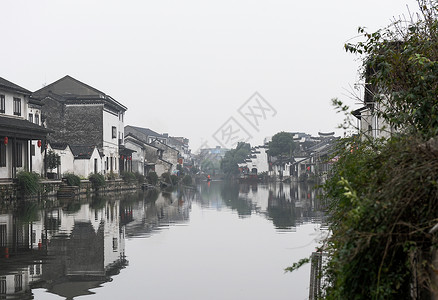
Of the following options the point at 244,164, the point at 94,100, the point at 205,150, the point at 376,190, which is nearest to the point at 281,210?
the point at 376,190

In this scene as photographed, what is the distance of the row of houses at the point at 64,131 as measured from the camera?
31.8 meters

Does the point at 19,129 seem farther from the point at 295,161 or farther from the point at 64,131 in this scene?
the point at 295,161

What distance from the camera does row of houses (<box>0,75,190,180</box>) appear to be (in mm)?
31828

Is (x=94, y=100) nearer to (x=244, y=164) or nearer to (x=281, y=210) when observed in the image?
(x=281, y=210)

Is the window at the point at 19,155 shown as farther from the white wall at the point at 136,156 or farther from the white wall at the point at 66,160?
the white wall at the point at 136,156

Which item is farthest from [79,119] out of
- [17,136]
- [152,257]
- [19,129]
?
[152,257]

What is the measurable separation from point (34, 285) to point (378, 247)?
6158 millimetres

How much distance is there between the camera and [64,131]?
161 feet

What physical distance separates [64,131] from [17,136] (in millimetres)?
18618

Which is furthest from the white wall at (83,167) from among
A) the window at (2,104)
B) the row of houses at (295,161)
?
the row of houses at (295,161)

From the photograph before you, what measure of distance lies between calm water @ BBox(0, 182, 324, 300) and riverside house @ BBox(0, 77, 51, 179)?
11.3 m

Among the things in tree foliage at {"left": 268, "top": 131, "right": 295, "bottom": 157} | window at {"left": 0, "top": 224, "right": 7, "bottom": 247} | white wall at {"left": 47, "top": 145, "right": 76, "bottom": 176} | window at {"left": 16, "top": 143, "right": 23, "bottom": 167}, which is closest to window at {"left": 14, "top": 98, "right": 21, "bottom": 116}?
window at {"left": 16, "top": 143, "right": 23, "bottom": 167}

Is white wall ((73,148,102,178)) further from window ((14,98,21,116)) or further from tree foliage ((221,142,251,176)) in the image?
tree foliage ((221,142,251,176))

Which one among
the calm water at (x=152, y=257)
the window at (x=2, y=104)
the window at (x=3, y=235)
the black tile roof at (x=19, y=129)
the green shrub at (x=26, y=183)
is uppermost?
the window at (x=2, y=104)
